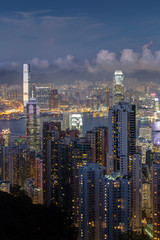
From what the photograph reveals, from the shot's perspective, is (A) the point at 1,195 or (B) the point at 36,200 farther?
(B) the point at 36,200

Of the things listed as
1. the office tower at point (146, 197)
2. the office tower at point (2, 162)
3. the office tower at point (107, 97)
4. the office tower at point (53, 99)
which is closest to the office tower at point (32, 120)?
the office tower at point (53, 99)

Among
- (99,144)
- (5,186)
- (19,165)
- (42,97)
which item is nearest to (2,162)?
(19,165)

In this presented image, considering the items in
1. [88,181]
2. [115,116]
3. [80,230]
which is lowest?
[80,230]

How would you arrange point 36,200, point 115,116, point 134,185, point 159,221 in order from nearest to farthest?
point 159,221 < point 134,185 < point 36,200 < point 115,116

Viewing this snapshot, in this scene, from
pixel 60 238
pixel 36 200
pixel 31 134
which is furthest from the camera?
pixel 31 134

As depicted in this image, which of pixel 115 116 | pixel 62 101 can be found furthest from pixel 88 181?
pixel 62 101

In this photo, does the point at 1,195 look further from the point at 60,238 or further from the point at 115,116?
the point at 115,116

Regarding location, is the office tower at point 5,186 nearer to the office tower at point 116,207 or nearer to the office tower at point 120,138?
the office tower at point 120,138
